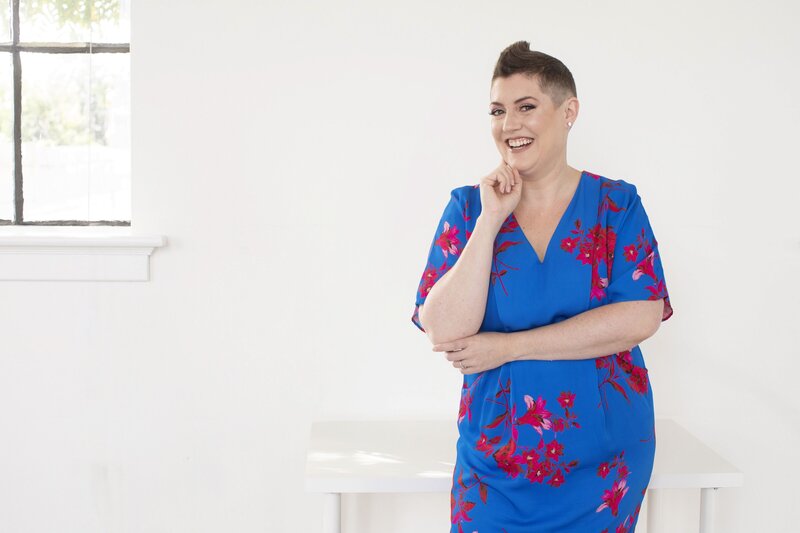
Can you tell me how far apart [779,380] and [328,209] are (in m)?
1.41

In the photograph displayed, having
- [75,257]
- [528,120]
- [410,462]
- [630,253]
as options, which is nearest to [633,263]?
[630,253]

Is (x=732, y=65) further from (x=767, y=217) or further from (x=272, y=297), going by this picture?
(x=272, y=297)

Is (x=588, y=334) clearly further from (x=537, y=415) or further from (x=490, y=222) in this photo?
(x=490, y=222)

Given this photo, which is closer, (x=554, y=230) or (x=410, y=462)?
(x=554, y=230)

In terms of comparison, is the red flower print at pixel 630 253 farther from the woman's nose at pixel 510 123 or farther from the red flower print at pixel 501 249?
the woman's nose at pixel 510 123

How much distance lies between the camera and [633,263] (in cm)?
180

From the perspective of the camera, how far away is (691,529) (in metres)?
2.62

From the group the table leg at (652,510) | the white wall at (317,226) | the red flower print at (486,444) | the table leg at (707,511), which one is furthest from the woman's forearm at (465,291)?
the table leg at (652,510)

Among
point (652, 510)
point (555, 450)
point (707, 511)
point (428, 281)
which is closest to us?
point (555, 450)

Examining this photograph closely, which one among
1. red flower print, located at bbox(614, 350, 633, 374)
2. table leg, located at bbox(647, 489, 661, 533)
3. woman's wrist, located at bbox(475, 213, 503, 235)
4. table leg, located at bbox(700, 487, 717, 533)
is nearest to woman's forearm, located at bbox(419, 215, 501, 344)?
woman's wrist, located at bbox(475, 213, 503, 235)

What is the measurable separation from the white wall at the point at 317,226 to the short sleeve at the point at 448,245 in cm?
57

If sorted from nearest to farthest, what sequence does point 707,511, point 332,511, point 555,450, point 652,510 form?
1. point 555,450
2. point 332,511
3. point 707,511
4. point 652,510

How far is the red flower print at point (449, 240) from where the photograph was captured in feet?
6.10

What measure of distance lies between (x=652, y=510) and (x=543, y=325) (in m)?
0.96
